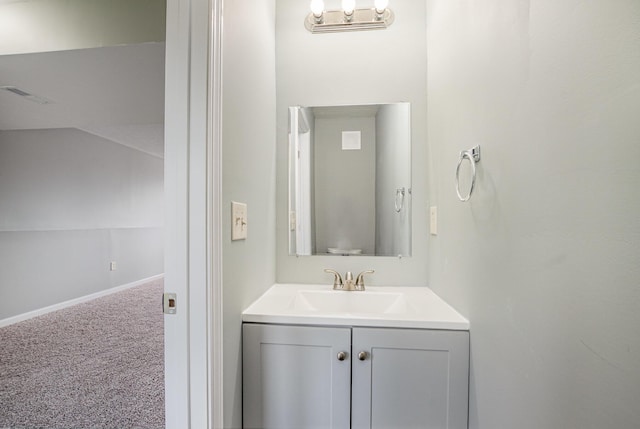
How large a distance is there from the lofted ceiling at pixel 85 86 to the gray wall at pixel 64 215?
49 centimetres

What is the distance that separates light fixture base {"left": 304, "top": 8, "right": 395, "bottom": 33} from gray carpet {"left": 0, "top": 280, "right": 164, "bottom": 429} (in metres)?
2.41

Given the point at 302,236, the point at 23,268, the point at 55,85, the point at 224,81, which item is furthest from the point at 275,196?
the point at 23,268

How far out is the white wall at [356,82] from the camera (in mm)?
1494

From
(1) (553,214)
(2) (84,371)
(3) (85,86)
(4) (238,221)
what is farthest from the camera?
(3) (85,86)

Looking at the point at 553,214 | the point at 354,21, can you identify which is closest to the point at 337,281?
the point at 553,214

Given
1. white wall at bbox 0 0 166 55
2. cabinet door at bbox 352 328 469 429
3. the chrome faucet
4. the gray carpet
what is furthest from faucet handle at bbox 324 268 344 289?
white wall at bbox 0 0 166 55

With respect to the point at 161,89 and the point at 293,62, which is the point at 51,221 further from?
the point at 293,62

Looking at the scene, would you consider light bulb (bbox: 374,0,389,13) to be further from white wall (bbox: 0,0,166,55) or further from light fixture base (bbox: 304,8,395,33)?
white wall (bbox: 0,0,166,55)

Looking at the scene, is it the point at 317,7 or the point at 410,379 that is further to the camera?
the point at 317,7

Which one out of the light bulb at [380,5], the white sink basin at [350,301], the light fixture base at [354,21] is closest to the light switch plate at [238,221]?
the white sink basin at [350,301]

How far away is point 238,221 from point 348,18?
1.29m

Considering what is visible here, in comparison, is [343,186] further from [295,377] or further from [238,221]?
[295,377]

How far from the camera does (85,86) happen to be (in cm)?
221

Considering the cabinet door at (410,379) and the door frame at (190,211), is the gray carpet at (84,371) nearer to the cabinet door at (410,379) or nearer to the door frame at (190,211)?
the door frame at (190,211)
